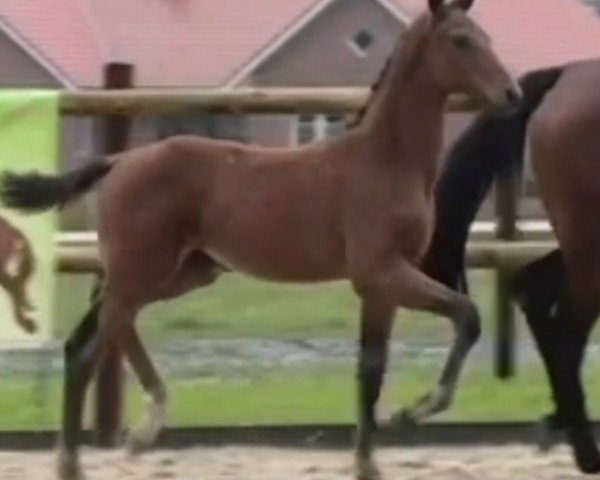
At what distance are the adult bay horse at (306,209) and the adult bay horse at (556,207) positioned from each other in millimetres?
518

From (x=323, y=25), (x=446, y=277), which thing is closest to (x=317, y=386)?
(x=446, y=277)

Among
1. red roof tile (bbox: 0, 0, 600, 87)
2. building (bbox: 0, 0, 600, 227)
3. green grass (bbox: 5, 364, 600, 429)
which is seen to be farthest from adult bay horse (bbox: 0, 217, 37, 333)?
red roof tile (bbox: 0, 0, 600, 87)

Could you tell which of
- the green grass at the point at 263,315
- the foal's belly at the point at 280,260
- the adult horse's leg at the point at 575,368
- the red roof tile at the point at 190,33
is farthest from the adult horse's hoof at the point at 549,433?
the red roof tile at the point at 190,33

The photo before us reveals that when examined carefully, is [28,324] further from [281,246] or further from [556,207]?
[556,207]

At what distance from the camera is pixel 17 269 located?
27.5 feet

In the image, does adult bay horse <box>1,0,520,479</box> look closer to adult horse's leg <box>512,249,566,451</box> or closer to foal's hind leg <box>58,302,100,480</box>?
foal's hind leg <box>58,302,100,480</box>

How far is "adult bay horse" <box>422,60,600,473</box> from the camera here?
777 cm

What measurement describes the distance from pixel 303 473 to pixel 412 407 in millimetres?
825

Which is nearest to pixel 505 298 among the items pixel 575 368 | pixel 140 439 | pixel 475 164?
pixel 475 164

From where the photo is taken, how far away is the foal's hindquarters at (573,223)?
775 cm

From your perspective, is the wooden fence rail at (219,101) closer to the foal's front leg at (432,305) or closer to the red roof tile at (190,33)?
the foal's front leg at (432,305)

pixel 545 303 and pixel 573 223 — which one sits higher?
pixel 573 223

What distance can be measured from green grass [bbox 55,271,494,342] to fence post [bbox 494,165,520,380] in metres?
1.59

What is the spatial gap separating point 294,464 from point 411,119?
158cm
